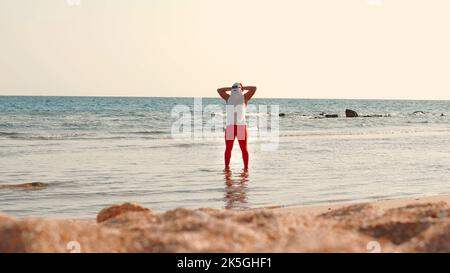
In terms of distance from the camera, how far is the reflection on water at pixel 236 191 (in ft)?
26.6

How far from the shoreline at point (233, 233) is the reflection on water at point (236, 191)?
4706 millimetres

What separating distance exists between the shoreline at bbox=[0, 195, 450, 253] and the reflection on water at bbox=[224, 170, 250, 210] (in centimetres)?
471

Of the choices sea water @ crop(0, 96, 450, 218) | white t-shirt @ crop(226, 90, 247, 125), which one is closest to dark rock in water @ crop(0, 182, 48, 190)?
sea water @ crop(0, 96, 450, 218)

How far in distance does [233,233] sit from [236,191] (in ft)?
21.7

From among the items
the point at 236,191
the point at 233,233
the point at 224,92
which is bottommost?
the point at 236,191

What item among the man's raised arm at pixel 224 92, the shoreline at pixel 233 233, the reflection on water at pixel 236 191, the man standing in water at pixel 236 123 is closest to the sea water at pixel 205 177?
the reflection on water at pixel 236 191

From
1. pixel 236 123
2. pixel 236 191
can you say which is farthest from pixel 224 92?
pixel 236 191

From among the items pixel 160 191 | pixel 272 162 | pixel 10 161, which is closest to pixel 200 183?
pixel 160 191

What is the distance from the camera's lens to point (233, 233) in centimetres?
274

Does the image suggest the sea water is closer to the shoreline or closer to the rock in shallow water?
the rock in shallow water

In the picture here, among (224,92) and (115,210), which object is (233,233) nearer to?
(115,210)

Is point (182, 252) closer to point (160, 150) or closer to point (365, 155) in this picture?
point (365, 155)

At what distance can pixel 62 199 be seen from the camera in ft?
28.4
